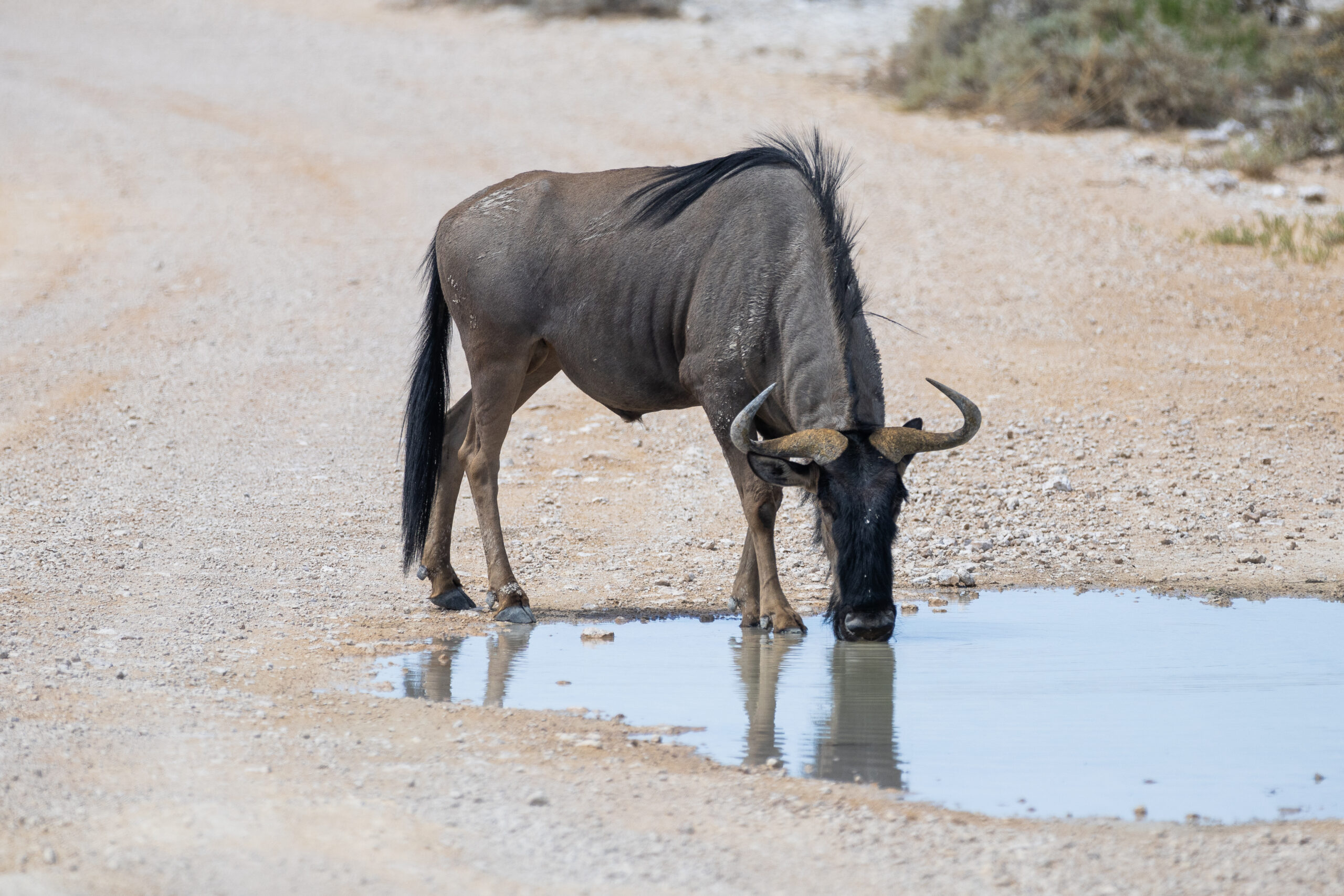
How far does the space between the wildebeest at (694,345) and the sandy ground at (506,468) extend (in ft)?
2.37

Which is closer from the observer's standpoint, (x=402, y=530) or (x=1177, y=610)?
(x=1177, y=610)

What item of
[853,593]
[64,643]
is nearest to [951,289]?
[853,593]

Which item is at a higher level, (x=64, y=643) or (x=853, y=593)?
(x=853, y=593)

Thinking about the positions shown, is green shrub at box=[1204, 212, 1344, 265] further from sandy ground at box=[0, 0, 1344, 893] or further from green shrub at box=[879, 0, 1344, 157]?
green shrub at box=[879, 0, 1344, 157]

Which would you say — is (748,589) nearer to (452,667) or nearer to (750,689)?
(750,689)

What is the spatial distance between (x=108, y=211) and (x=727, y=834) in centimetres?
1634

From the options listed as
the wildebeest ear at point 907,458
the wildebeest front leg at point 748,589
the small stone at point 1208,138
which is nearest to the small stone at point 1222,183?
the small stone at point 1208,138

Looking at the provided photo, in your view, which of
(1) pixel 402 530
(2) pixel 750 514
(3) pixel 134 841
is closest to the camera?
(3) pixel 134 841

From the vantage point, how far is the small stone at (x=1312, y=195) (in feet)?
54.2

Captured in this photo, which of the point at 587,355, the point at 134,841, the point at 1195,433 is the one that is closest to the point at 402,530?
the point at 587,355

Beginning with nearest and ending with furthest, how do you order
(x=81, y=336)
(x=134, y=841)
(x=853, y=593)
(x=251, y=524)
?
(x=134, y=841)
(x=853, y=593)
(x=251, y=524)
(x=81, y=336)

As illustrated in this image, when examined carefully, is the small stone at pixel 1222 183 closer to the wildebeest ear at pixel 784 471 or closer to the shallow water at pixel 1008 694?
the shallow water at pixel 1008 694

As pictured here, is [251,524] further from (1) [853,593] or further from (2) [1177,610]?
(2) [1177,610]

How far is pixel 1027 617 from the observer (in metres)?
7.37
